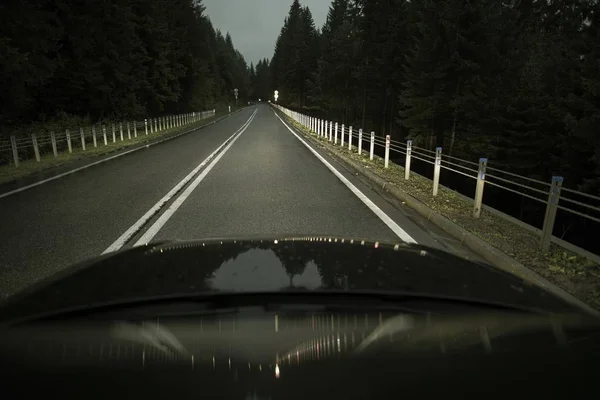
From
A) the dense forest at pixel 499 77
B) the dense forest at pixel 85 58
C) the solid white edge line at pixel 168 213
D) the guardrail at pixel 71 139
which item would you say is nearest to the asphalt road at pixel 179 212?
the solid white edge line at pixel 168 213

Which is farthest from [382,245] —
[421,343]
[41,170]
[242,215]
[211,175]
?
[41,170]

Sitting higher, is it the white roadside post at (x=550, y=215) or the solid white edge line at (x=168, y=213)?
the white roadside post at (x=550, y=215)

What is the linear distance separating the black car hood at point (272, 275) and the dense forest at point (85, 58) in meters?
18.0

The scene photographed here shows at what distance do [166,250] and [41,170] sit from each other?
41.1 ft

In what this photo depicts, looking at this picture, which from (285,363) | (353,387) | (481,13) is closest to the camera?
(353,387)

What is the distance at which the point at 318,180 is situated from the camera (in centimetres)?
1121

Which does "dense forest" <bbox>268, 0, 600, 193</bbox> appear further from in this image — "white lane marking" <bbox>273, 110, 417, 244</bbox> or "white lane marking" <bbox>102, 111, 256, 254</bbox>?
"white lane marking" <bbox>102, 111, 256, 254</bbox>

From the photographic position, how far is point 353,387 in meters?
A: 1.30

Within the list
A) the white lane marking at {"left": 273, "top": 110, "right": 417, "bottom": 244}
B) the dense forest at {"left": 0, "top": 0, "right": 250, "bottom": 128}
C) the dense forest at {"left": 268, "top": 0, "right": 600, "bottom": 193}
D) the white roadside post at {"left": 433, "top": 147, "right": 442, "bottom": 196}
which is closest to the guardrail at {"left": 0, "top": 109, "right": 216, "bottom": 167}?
the dense forest at {"left": 0, "top": 0, "right": 250, "bottom": 128}

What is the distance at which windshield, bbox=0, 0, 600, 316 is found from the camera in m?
2.49

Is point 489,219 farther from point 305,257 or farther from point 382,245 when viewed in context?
point 305,257

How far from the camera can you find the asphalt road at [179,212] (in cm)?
558

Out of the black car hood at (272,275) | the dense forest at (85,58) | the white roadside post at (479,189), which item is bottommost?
the white roadside post at (479,189)

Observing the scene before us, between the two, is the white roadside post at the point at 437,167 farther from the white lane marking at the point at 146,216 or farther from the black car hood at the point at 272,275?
the black car hood at the point at 272,275
